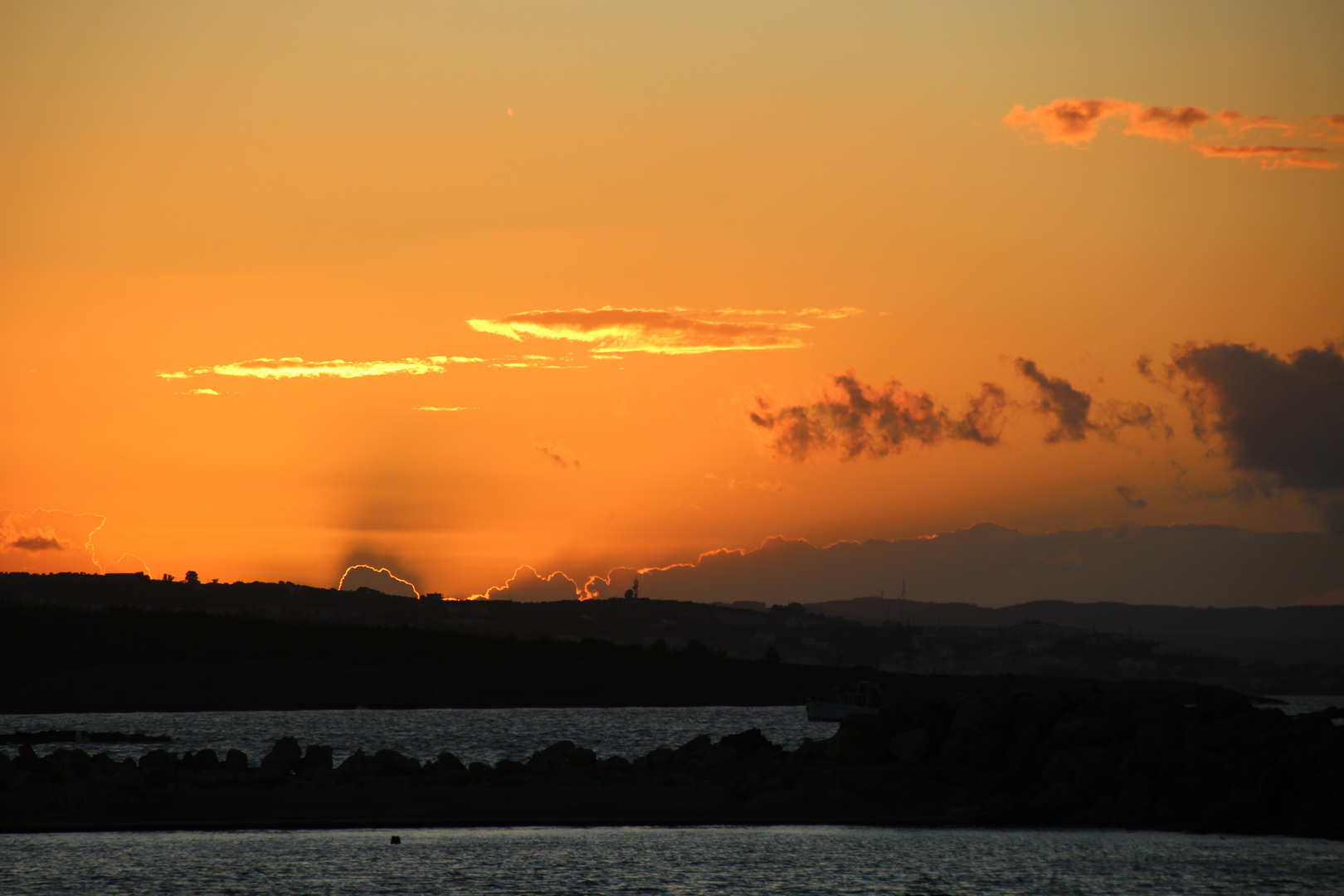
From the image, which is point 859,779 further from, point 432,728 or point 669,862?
point 432,728

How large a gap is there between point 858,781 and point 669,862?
12.9 meters

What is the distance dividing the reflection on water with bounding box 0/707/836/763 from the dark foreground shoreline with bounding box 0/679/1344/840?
53.3 feet

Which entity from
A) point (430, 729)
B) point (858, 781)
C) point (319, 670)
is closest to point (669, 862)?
point (858, 781)

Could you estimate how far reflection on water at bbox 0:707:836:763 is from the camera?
75500mm

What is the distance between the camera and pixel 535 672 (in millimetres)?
168750

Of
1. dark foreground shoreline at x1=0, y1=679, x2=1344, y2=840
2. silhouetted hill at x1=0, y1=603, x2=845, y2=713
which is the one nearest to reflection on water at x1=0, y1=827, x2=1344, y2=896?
dark foreground shoreline at x1=0, y1=679, x2=1344, y2=840

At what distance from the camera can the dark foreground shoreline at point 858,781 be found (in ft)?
135

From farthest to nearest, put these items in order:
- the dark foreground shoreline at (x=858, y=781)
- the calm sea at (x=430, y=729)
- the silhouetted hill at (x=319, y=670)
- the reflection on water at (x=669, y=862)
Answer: the silhouetted hill at (x=319, y=670) → the calm sea at (x=430, y=729) → the dark foreground shoreline at (x=858, y=781) → the reflection on water at (x=669, y=862)

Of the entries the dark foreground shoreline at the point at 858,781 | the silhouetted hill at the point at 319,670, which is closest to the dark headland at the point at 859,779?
the dark foreground shoreline at the point at 858,781

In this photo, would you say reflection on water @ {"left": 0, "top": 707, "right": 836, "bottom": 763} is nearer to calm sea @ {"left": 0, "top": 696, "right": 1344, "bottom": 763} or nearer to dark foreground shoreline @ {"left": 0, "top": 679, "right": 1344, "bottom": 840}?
calm sea @ {"left": 0, "top": 696, "right": 1344, "bottom": 763}

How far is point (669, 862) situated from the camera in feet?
113

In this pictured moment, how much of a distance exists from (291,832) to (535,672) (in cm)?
13061

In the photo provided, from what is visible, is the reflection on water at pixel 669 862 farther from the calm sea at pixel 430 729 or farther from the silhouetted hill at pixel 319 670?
the silhouetted hill at pixel 319 670

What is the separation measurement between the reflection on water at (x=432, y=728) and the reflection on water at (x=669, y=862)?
978 inches
